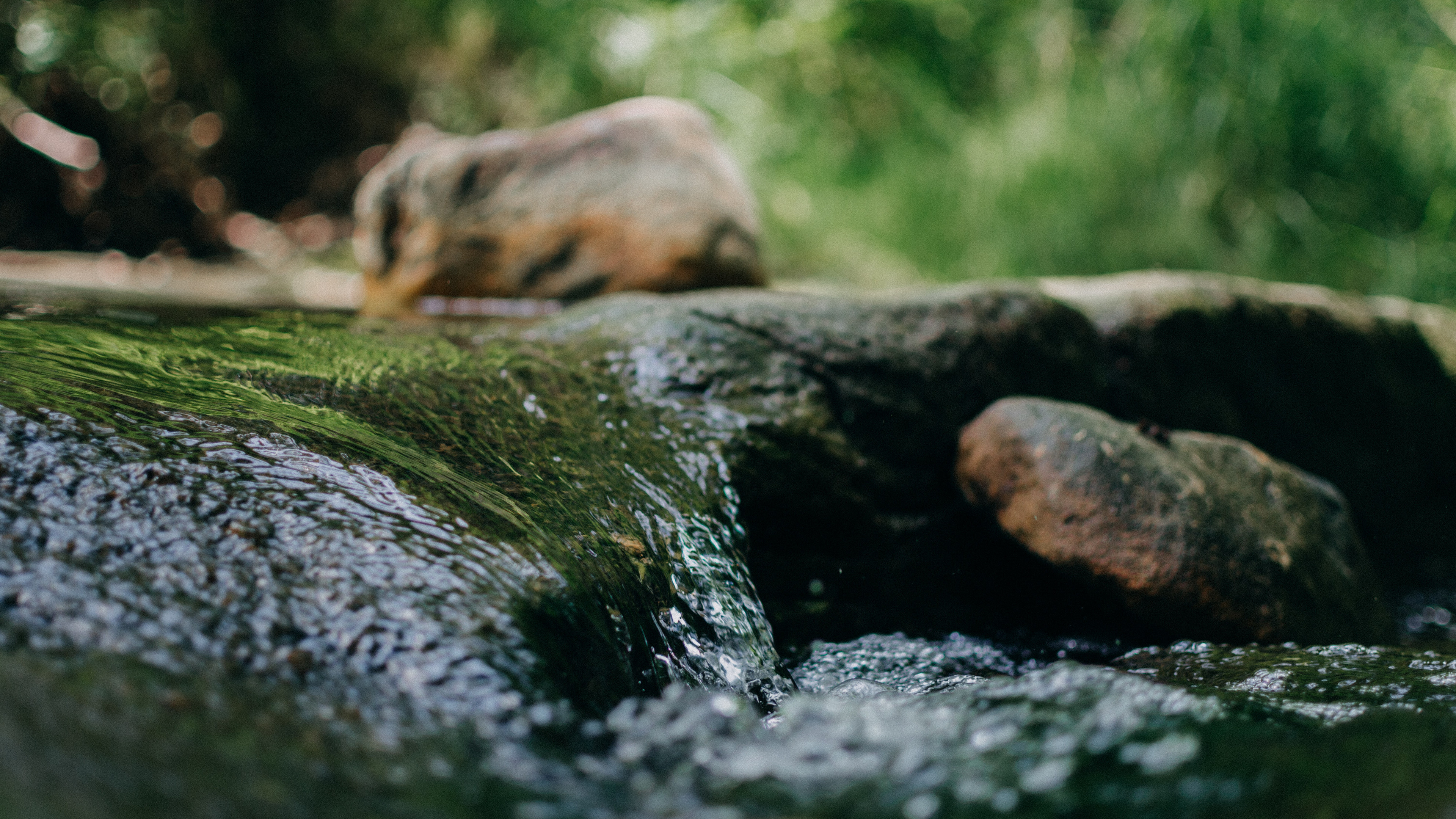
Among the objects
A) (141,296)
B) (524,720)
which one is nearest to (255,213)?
(141,296)

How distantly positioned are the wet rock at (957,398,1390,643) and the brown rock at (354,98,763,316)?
1.74m

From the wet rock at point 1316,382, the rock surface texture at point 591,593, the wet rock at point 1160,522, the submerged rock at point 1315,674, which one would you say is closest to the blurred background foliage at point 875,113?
the wet rock at point 1316,382

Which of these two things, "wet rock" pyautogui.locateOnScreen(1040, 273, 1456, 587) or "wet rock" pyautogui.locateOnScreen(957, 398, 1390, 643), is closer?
"wet rock" pyautogui.locateOnScreen(957, 398, 1390, 643)

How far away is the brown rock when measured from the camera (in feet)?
12.8

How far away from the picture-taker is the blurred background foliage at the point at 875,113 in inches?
194

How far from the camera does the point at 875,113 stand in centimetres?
746

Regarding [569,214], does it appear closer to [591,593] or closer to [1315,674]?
[591,593]

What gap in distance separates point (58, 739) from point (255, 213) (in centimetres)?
779

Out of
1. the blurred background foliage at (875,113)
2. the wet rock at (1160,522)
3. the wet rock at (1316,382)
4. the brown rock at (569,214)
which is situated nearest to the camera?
the wet rock at (1160,522)

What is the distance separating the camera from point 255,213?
7617 mm

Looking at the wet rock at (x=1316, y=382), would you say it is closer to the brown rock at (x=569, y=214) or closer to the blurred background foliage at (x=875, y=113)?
the blurred background foliage at (x=875, y=113)

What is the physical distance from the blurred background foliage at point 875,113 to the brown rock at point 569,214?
1.64 metres

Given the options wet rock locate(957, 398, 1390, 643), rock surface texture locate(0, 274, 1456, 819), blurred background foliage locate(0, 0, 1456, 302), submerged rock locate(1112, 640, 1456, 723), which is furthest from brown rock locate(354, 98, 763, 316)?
submerged rock locate(1112, 640, 1456, 723)

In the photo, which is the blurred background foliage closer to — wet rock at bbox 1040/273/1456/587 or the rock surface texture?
wet rock at bbox 1040/273/1456/587
